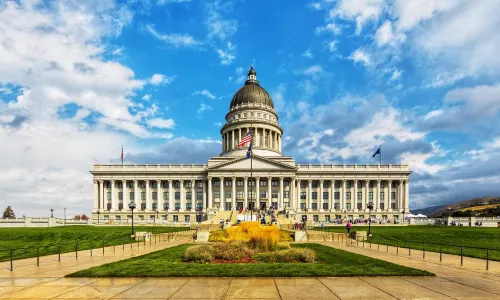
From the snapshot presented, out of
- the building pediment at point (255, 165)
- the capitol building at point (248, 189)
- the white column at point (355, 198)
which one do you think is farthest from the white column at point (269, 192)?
the white column at point (355, 198)

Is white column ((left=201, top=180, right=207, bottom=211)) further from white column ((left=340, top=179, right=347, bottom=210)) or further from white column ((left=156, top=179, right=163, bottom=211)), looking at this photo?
white column ((left=340, top=179, right=347, bottom=210))

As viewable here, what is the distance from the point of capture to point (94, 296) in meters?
10.0

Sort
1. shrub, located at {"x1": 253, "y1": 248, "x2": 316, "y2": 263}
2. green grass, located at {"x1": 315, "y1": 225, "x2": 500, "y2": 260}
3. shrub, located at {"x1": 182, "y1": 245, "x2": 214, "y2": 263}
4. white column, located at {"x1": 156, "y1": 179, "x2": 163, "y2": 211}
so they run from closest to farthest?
shrub, located at {"x1": 182, "y1": 245, "x2": 214, "y2": 263} → shrub, located at {"x1": 253, "y1": 248, "x2": 316, "y2": 263} → green grass, located at {"x1": 315, "y1": 225, "x2": 500, "y2": 260} → white column, located at {"x1": 156, "y1": 179, "x2": 163, "y2": 211}

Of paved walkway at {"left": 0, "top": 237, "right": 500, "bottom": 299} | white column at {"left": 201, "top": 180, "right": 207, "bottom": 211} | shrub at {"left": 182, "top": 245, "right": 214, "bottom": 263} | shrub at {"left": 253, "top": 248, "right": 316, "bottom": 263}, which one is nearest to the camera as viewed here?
paved walkway at {"left": 0, "top": 237, "right": 500, "bottom": 299}

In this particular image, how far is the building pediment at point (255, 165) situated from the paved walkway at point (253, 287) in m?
72.2

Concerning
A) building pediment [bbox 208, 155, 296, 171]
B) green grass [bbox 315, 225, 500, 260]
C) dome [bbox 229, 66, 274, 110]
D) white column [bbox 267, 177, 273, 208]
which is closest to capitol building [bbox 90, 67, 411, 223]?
building pediment [bbox 208, 155, 296, 171]

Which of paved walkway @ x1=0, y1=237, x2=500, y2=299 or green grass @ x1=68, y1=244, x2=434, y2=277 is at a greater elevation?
paved walkway @ x1=0, y1=237, x2=500, y2=299

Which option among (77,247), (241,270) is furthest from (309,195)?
(241,270)

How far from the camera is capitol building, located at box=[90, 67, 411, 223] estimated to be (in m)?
87.2

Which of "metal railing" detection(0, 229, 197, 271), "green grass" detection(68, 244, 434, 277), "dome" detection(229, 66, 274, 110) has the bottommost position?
"metal railing" detection(0, 229, 197, 271)

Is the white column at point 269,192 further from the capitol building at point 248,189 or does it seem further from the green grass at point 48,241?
the green grass at point 48,241

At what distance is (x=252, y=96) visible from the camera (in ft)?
358

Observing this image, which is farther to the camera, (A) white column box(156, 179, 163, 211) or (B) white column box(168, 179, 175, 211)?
(B) white column box(168, 179, 175, 211)

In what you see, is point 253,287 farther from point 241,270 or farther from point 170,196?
point 170,196
